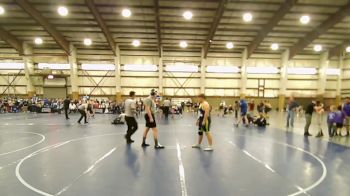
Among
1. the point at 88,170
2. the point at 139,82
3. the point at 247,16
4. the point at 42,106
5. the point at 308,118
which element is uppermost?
the point at 247,16

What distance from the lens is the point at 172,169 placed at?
5.46 meters

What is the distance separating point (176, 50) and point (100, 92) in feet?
37.5

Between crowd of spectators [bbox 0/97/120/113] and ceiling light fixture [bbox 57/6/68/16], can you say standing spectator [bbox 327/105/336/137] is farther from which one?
ceiling light fixture [bbox 57/6/68/16]

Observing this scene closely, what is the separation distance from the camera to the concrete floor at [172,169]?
4.32m

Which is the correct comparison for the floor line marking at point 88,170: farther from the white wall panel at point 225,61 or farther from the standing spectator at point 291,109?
the white wall panel at point 225,61

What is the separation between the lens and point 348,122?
35.6ft

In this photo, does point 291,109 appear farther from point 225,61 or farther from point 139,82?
point 139,82

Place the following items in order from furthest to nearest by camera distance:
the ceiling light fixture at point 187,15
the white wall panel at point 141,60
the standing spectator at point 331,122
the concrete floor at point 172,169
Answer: the white wall panel at point 141,60 < the ceiling light fixture at point 187,15 < the standing spectator at point 331,122 < the concrete floor at point 172,169

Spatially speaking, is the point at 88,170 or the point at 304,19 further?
the point at 304,19

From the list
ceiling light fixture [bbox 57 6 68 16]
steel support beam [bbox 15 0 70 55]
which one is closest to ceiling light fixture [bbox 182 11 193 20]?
ceiling light fixture [bbox 57 6 68 16]

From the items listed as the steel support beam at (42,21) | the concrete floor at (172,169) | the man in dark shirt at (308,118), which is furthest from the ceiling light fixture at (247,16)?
the steel support beam at (42,21)

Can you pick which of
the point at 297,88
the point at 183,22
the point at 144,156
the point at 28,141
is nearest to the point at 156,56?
the point at 183,22

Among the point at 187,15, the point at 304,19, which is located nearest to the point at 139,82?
the point at 187,15

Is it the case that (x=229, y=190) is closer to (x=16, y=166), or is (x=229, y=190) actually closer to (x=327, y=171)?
(x=327, y=171)
